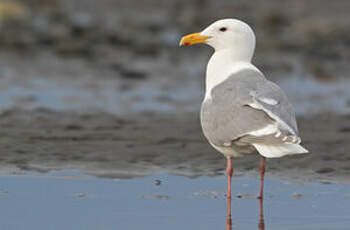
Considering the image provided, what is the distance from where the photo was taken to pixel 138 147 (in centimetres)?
1019

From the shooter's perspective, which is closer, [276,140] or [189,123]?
[276,140]

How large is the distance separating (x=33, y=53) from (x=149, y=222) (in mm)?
9953

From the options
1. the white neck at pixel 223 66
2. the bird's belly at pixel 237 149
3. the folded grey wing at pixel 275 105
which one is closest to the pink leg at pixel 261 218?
the bird's belly at pixel 237 149

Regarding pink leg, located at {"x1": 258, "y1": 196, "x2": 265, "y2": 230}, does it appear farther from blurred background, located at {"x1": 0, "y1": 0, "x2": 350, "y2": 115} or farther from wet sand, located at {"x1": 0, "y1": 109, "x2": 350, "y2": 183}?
blurred background, located at {"x1": 0, "y1": 0, "x2": 350, "y2": 115}

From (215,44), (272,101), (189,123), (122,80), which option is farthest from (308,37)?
(272,101)

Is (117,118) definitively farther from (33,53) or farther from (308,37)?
(308,37)

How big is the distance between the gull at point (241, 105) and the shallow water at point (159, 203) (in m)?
0.36

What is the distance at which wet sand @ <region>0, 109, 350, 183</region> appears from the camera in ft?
29.9

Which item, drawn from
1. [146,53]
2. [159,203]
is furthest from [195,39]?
[146,53]

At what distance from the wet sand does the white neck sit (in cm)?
121

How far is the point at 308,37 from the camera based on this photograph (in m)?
17.9

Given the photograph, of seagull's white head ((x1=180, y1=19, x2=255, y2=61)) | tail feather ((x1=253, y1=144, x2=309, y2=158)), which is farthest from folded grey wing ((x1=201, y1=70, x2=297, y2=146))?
seagull's white head ((x1=180, y1=19, x2=255, y2=61))

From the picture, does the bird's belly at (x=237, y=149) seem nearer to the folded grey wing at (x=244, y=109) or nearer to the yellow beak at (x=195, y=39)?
the folded grey wing at (x=244, y=109)

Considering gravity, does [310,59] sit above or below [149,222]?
above
